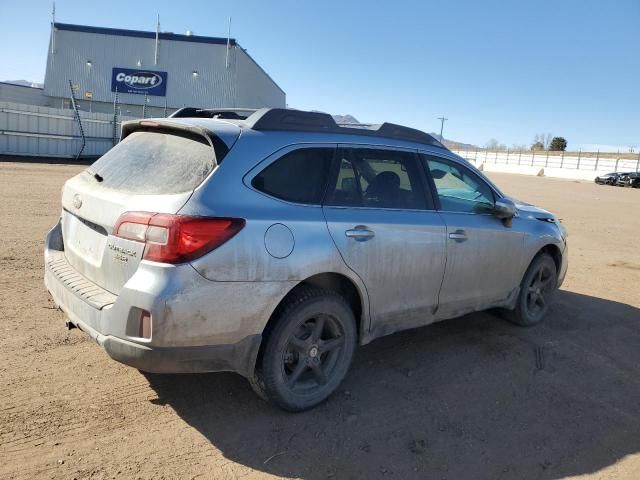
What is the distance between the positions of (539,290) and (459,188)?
164 centimetres

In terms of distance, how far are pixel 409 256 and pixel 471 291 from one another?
3.16ft

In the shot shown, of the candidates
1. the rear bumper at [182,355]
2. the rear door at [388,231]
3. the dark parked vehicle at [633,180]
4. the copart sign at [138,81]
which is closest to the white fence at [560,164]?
the dark parked vehicle at [633,180]

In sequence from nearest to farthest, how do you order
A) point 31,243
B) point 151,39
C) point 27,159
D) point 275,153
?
point 275,153 → point 31,243 → point 27,159 → point 151,39

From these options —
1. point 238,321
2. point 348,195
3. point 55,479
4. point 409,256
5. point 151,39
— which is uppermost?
point 151,39

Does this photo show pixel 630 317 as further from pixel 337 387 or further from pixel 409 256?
pixel 337 387

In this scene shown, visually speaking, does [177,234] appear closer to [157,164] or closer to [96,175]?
[157,164]

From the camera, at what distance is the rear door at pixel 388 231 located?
3.49 metres

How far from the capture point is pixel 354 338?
3633mm

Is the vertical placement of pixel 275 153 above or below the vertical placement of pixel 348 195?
above

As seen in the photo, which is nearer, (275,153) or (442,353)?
(275,153)

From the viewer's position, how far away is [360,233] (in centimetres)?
349

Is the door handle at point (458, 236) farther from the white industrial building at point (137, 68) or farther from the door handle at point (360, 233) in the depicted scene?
the white industrial building at point (137, 68)

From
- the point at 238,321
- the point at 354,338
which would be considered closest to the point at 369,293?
the point at 354,338

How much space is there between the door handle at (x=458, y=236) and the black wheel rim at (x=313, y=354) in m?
1.23
